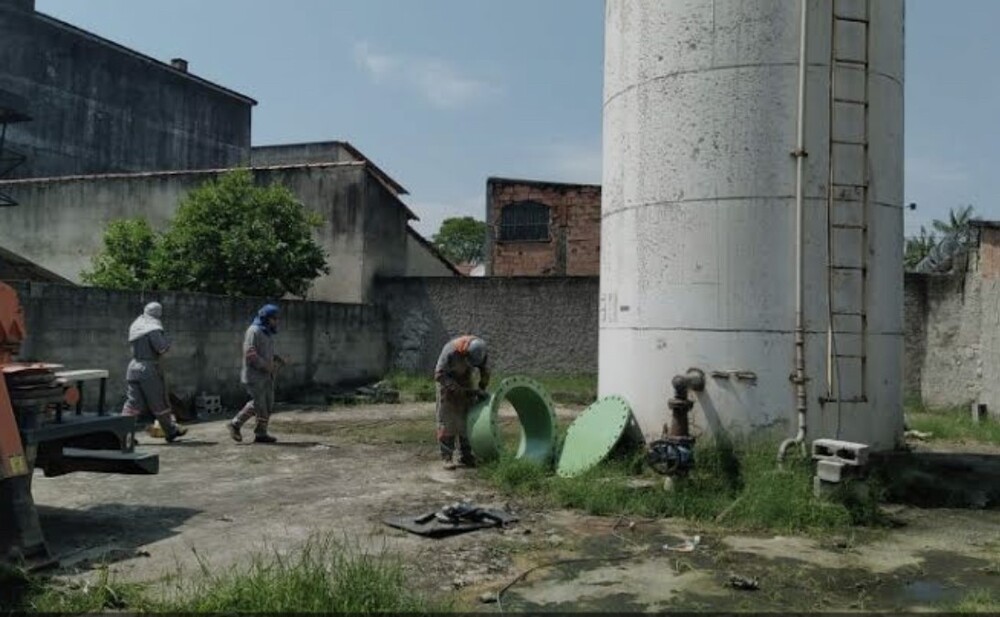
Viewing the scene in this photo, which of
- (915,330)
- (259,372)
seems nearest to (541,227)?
(915,330)

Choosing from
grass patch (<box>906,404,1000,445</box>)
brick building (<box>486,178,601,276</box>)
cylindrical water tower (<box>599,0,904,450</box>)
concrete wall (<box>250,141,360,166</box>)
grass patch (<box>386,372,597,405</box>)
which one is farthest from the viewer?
concrete wall (<box>250,141,360,166</box>)

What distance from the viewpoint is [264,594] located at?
158 inches

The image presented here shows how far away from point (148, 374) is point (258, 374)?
48.2 inches

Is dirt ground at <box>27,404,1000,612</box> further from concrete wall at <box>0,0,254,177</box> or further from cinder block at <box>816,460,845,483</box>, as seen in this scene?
concrete wall at <box>0,0,254,177</box>

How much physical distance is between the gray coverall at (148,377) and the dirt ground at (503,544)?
169 cm

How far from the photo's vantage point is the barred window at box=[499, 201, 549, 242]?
28.0 metres

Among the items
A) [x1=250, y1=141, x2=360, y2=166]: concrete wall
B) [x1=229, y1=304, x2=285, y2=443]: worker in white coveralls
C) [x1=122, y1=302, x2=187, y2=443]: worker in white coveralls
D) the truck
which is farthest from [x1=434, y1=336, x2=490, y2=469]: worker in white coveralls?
[x1=250, y1=141, x2=360, y2=166]: concrete wall

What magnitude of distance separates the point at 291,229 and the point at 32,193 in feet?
26.4

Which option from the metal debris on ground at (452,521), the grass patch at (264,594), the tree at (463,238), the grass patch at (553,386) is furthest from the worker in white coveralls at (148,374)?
the tree at (463,238)

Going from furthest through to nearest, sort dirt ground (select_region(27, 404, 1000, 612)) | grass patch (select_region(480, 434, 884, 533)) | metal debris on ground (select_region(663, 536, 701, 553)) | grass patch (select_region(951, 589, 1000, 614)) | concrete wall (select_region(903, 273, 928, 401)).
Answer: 1. concrete wall (select_region(903, 273, 928, 401))
2. grass patch (select_region(480, 434, 884, 533))
3. metal debris on ground (select_region(663, 536, 701, 553))
4. dirt ground (select_region(27, 404, 1000, 612))
5. grass patch (select_region(951, 589, 1000, 614))

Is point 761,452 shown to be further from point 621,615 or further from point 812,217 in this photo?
point 621,615

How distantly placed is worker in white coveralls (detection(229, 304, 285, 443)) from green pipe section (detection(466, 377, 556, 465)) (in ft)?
9.63

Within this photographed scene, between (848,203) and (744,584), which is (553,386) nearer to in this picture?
(848,203)

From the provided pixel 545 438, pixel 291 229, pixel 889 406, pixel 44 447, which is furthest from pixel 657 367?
pixel 291 229
